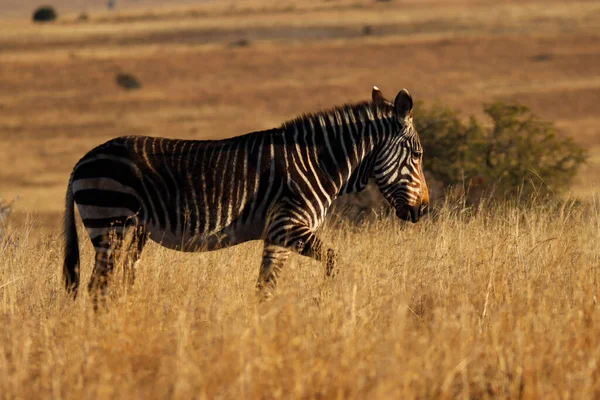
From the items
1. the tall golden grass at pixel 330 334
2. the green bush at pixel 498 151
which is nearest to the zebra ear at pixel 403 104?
the tall golden grass at pixel 330 334

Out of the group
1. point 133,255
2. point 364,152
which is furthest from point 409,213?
point 133,255

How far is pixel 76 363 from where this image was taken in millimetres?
5555

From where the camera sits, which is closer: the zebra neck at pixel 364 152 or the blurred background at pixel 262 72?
the zebra neck at pixel 364 152

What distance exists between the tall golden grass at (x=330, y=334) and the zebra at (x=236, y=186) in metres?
0.33

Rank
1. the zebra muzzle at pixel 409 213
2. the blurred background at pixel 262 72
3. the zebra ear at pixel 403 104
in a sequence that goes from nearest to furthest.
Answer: the zebra ear at pixel 403 104
the zebra muzzle at pixel 409 213
the blurred background at pixel 262 72

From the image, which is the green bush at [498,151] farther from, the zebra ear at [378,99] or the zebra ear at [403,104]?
the zebra ear at [403,104]

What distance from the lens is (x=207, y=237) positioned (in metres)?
7.77

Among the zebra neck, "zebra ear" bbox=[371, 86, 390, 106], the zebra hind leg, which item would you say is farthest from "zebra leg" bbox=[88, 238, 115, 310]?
"zebra ear" bbox=[371, 86, 390, 106]

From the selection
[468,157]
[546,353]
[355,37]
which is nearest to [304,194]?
[546,353]

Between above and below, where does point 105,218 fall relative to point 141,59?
below

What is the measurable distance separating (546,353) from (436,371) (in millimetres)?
822

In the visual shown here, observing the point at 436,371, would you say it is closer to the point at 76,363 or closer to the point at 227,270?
the point at 76,363

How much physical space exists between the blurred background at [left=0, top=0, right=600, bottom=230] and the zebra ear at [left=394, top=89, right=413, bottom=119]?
17729mm

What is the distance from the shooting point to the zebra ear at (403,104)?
26.9 feet
